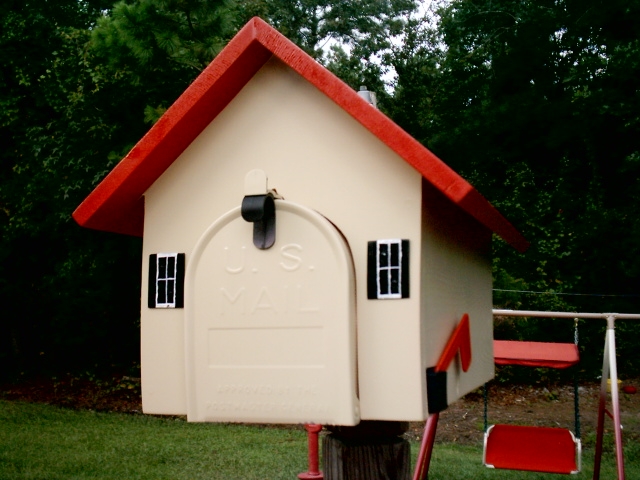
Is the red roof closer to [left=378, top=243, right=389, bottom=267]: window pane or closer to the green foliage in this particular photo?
[left=378, top=243, right=389, bottom=267]: window pane

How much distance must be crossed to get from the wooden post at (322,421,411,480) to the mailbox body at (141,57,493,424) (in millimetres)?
295

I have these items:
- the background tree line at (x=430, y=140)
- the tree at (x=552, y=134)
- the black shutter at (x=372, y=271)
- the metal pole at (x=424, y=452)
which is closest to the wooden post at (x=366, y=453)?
the black shutter at (x=372, y=271)

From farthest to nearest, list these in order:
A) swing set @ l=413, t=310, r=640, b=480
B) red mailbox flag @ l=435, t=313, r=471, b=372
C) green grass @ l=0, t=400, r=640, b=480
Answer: green grass @ l=0, t=400, r=640, b=480, swing set @ l=413, t=310, r=640, b=480, red mailbox flag @ l=435, t=313, r=471, b=372

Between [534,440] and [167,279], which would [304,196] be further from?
[534,440]

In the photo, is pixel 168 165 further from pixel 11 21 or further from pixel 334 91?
pixel 11 21

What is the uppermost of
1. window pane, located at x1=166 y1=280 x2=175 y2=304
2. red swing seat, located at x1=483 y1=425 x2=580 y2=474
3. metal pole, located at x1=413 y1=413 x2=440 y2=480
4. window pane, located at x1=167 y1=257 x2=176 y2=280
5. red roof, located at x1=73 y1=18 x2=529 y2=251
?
red roof, located at x1=73 y1=18 x2=529 y2=251

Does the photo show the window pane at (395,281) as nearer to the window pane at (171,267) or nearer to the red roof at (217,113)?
the red roof at (217,113)

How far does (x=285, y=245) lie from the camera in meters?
2.28

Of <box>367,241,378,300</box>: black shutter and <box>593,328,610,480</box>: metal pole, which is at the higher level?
<box>367,241,378,300</box>: black shutter

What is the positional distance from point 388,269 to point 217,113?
0.85 metres

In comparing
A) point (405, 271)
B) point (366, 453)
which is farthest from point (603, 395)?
point (405, 271)

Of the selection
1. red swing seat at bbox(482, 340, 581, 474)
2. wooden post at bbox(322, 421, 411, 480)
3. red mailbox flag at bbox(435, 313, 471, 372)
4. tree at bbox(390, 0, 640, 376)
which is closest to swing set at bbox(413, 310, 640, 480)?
red swing seat at bbox(482, 340, 581, 474)

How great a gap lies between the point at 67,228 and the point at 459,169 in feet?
27.2

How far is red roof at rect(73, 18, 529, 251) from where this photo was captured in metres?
2.14
